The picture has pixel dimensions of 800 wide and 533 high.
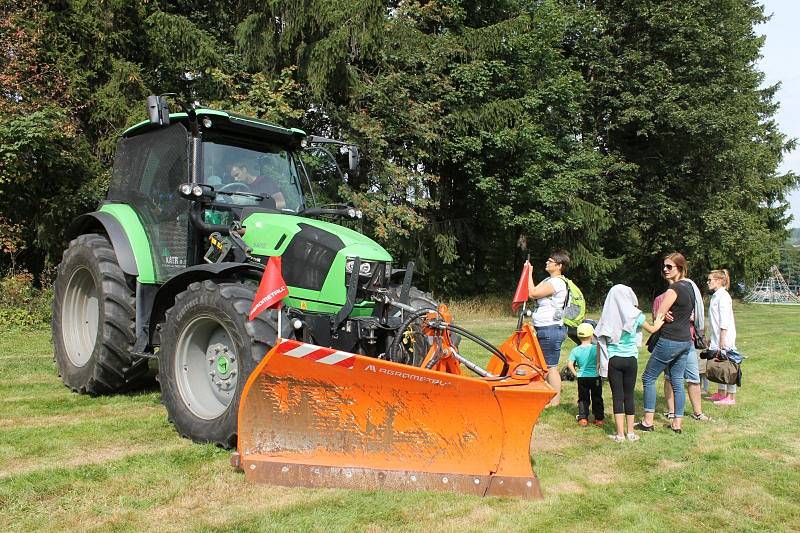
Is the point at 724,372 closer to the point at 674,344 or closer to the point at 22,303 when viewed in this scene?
the point at 674,344

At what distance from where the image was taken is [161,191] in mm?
5996

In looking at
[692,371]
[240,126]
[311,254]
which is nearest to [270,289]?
[311,254]

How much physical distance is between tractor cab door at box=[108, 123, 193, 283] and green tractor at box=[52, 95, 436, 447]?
0.06 ft

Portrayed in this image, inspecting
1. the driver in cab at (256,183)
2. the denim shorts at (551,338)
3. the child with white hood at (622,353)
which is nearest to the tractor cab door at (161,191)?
the driver in cab at (256,183)

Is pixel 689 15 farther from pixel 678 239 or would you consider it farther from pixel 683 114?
pixel 678 239

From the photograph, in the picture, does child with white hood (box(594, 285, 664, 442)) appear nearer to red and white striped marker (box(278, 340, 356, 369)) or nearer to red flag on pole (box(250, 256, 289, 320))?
red and white striped marker (box(278, 340, 356, 369))

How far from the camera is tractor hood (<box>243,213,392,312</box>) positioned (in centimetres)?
505

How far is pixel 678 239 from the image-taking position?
82.1 ft

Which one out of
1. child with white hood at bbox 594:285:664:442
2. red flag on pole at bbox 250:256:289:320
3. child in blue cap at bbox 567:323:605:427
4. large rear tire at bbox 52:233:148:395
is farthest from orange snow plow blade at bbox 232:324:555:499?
large rear tire at bbox 52:233:148:395

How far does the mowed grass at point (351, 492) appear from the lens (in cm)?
361

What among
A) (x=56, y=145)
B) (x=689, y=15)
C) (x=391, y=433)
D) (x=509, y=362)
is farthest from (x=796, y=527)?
(x=689, y=15)

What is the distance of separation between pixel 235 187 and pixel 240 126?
554 millimetres

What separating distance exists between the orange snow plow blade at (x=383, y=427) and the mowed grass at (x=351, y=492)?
122 millimetres

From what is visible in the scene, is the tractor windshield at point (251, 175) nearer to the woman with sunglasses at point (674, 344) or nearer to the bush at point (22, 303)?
the woman with sunglasses at point (674, 344)
